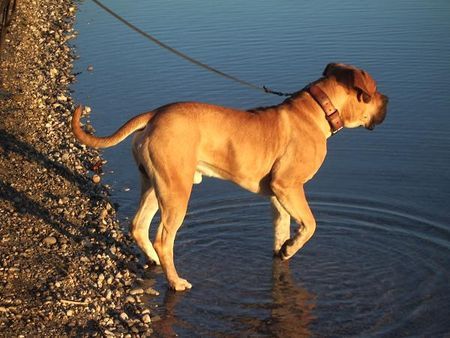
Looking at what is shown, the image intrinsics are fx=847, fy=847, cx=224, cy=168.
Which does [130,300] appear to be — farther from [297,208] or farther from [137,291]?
[297,208]

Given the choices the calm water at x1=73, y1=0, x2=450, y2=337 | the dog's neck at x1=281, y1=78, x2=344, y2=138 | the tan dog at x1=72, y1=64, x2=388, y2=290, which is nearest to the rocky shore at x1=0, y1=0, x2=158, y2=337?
the calm water at x1=73, y1=0, x2=450, y2=337

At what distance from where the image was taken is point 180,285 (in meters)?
7.18

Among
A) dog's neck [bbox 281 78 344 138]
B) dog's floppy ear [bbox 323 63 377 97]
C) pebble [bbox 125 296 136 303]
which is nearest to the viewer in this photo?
pebble [bbox 125 296 136 303]

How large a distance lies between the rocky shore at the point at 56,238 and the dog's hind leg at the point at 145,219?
184 mm

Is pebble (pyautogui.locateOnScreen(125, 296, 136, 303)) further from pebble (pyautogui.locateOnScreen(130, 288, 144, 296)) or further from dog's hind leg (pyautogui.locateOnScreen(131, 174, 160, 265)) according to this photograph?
dog's hind leg (pyautogui.locateOnScreen(131, 174, 160, 265))

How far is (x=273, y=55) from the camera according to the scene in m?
13.9

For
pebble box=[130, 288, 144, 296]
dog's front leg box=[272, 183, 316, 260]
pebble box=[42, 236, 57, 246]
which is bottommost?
pebble box=[130, 288, 144, 296]

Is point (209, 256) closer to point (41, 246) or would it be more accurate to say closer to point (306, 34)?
point (41, 246)

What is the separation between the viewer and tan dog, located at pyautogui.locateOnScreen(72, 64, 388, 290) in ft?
22.2

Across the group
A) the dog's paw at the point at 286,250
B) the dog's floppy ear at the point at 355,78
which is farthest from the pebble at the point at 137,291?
the dog's floppy ear at the point at 355,78

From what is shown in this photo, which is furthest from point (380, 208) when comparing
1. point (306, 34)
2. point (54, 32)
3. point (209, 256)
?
point (54, 32)

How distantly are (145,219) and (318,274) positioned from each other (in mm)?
1618

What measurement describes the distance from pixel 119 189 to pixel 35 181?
0.96 metres

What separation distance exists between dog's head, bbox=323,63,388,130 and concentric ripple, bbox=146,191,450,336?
1267mm
